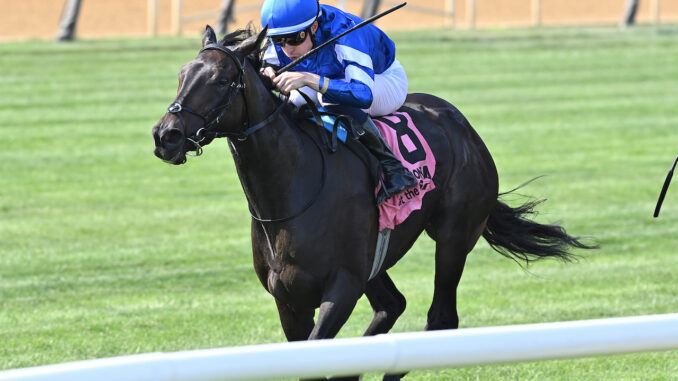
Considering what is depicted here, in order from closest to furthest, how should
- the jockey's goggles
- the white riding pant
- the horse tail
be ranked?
the jockey's goggles, the white riding pant, the horse tail

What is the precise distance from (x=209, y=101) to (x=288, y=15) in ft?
2.15

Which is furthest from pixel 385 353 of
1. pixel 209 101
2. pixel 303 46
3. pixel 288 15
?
pixel 303 46

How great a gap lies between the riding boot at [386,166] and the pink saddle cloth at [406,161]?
5 cm

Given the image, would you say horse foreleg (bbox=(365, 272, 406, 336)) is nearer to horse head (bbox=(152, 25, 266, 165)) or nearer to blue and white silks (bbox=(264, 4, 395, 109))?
blue and white silks (bbox=(264, 4, 395, 109))

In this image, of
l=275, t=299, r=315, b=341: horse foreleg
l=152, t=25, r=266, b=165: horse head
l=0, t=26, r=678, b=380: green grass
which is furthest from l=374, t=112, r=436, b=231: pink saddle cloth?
l=0, t=26, r=678, b=380: green grass

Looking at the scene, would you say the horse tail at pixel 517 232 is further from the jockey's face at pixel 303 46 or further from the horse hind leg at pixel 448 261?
the jockey's face at pixel 303 46

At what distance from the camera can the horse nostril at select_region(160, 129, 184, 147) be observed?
172 inches

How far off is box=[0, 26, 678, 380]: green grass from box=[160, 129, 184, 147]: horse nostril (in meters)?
2.32

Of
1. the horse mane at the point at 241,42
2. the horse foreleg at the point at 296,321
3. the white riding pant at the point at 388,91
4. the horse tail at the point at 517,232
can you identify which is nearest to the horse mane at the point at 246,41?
the horse mane at the point at 241,42

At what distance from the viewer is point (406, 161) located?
555 cm

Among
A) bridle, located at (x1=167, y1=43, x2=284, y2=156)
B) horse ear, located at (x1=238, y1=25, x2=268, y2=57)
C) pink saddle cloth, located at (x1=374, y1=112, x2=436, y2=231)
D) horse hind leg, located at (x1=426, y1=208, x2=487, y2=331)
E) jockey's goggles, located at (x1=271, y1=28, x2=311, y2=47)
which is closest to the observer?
bridle, located at (x1=167, y1=43, x2=284, y2=156)

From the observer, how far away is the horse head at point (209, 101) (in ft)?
14.4

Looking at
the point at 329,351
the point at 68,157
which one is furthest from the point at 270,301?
the point at 68,157

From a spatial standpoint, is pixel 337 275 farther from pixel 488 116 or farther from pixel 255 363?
pixel 488 116
